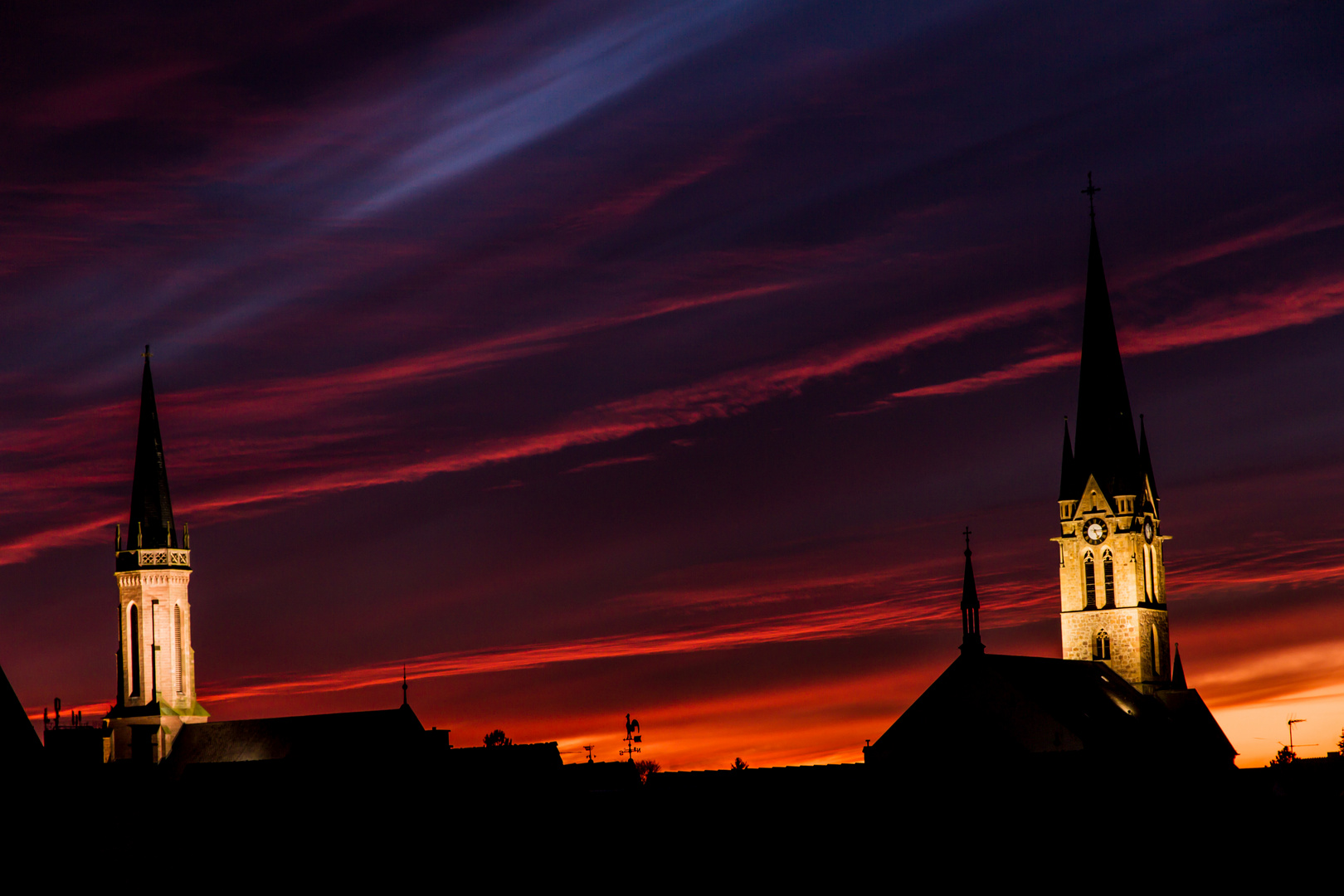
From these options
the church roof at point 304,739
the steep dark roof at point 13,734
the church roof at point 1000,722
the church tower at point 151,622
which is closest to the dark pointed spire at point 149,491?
the church tower at point 151,622

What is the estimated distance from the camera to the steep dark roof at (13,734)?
48.7 meters

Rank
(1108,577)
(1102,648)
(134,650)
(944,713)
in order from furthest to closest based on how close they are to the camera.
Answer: (1108,577), (1102,648), (134,650), (944,713)

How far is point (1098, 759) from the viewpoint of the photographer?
108 metres

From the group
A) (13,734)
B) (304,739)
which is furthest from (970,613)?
(13,734)

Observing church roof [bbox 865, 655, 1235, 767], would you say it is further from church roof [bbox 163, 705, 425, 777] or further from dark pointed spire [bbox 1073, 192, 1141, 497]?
church roof [bbox 163, 705, 425, 777]

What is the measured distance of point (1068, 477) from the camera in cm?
14075

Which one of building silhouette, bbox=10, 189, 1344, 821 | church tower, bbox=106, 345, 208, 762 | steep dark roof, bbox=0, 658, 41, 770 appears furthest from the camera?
church tower, bbox=106, 345, 208, 762

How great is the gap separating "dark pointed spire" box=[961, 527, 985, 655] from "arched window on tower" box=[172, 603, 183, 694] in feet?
176

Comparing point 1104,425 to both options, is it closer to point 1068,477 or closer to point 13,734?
point 1068,477

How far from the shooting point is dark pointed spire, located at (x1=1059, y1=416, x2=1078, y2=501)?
460 ft

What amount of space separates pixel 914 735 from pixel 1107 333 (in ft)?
136

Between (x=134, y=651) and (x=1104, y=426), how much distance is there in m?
67.7

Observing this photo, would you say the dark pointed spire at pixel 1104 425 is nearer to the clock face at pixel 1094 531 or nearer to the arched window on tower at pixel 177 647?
the clock face at pixel 1094 531

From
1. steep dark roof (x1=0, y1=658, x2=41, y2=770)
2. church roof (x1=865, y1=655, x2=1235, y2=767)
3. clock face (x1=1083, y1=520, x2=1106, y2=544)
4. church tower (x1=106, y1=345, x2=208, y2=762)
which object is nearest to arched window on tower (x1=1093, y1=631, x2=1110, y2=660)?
clock face (x1=1083, y1=520, x2=1106, y2=544)
